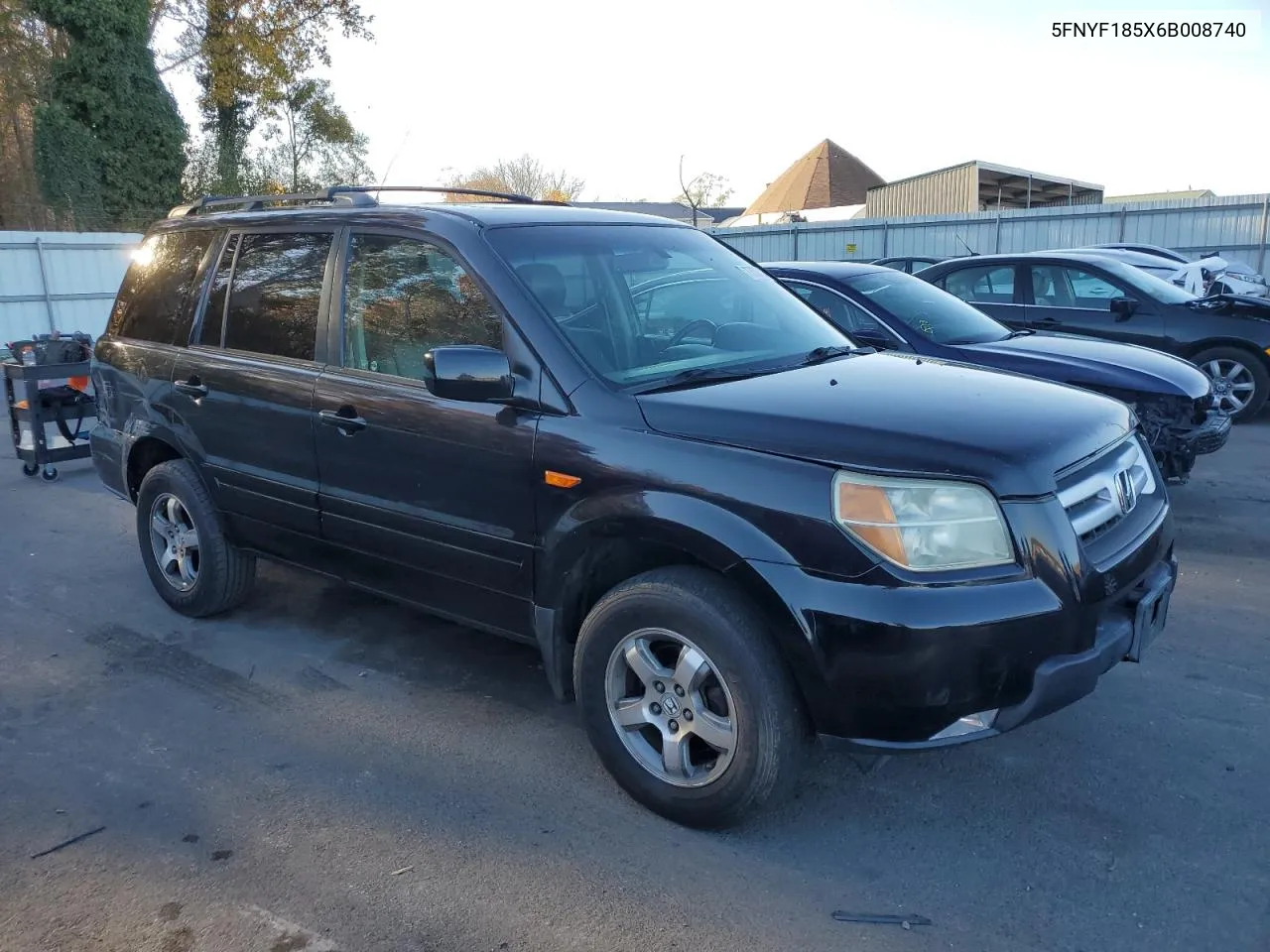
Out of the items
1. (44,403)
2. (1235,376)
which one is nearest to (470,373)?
(44,403)

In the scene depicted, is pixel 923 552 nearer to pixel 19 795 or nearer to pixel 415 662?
pixel 415 662

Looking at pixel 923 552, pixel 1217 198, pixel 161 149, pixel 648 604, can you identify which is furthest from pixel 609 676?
pixel 161 149

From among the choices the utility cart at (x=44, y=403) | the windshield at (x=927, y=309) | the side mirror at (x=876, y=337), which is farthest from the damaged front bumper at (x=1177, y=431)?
the utility cart at (x=44, y=403)

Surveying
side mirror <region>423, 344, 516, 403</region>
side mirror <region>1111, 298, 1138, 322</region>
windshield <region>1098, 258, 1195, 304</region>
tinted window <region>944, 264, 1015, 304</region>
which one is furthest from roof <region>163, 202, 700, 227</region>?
windshield <region>1098, 258, 1195, 304</region>

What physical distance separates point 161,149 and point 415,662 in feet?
87.5

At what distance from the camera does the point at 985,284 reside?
9.73 metres

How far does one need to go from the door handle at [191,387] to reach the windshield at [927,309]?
438 centimetres

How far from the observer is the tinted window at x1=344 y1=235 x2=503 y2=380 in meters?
3.69

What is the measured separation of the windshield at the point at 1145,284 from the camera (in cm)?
952

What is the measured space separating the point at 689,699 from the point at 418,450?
1396 millimetres

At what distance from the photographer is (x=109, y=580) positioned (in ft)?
19.1

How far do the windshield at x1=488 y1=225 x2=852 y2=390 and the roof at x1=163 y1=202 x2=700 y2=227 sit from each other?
68mm

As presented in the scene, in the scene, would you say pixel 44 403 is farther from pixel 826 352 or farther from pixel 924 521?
pixel 924 521

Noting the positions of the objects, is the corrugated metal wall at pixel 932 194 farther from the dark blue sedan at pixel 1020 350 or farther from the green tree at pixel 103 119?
the dark blue sedan at pixel 1020 350
